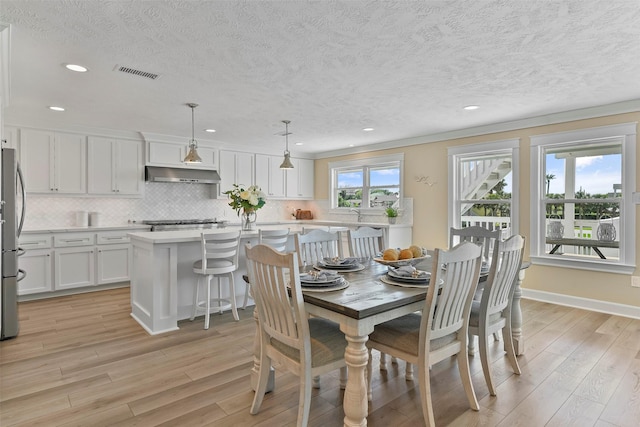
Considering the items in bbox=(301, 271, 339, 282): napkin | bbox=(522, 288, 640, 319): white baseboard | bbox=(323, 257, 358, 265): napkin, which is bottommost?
bbox=(522, 288, 640, 319): white baseboard

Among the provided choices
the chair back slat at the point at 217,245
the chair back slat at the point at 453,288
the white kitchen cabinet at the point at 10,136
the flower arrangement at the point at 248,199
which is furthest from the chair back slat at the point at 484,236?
the white kitchen cabinet at the point at 10,136

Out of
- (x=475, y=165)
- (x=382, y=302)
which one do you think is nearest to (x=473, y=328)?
(x=382, y=302)

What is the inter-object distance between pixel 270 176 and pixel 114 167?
9.00ft

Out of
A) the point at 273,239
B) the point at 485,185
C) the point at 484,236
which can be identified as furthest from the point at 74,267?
the point at 485,185

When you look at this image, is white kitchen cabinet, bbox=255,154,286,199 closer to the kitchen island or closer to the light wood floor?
the kitchen island

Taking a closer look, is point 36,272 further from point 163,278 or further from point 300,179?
point 300,179

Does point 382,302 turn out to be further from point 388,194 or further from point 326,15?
point 388,194

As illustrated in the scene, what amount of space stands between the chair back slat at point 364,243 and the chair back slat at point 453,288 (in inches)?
49.7

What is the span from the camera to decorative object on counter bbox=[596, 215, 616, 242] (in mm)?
4129

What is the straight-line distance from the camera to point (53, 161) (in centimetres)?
489

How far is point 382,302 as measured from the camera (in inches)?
70.4

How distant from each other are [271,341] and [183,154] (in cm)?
470

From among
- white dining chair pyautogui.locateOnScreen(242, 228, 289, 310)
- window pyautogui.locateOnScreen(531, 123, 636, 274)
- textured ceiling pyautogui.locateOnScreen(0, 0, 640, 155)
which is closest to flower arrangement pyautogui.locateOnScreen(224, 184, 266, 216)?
white dining chair pyautogui.locateOnScreen(242, 228, 289, 310)

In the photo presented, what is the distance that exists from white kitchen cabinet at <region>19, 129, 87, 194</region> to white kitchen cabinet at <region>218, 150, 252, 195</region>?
210 cm
